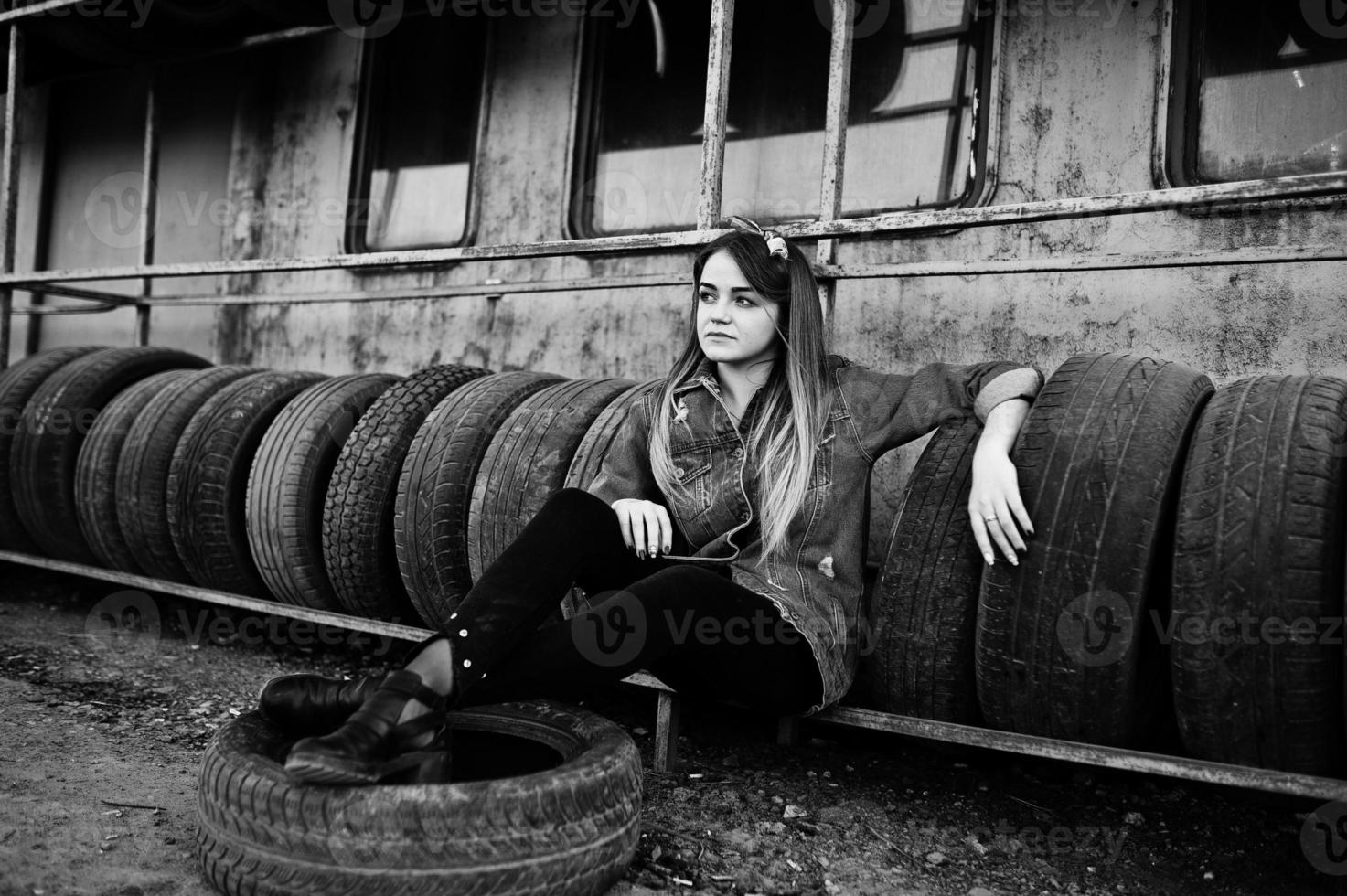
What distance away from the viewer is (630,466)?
8.07 ft

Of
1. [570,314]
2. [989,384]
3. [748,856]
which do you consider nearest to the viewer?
[748,856]

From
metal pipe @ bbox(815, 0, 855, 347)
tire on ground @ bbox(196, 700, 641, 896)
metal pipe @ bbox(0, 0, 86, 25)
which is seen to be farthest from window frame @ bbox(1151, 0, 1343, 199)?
metal pipe @ bbox(0, 0, 86, 25)

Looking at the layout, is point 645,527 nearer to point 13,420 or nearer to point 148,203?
point 13,420

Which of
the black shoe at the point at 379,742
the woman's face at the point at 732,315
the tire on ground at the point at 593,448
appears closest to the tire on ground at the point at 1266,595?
the woman's face at the point at 732,315

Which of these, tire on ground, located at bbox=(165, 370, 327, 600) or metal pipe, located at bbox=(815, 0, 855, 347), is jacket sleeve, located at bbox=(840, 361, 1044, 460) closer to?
metal pipe, located at bbox=(815, 0, 855, 347)

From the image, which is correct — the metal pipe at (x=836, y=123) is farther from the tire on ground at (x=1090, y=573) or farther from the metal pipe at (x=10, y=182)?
the metal pipe at (x=10, y=182)

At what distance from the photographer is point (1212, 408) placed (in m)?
2.10

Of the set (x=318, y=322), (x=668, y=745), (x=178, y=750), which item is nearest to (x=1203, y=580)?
(x=668, y=745)

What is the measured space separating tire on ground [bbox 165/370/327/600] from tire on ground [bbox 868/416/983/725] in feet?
7.39

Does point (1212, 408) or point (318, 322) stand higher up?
point (318, 322)

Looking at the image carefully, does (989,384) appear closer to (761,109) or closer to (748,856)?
(748,856)

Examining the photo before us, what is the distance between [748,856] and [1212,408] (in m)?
1.33

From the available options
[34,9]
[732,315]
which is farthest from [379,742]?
[34,9]

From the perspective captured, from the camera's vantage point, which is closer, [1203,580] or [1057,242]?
[1203,580]
